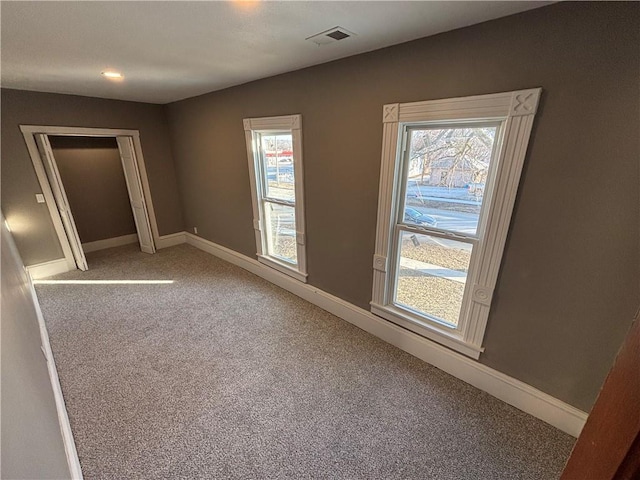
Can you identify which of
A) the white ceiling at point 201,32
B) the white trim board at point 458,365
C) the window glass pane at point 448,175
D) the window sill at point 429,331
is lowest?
the white trim board at point 458,365

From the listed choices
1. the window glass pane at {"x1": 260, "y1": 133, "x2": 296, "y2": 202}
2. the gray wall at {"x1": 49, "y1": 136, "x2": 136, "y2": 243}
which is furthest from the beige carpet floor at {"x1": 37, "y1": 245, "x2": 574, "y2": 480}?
the gray wall at {"x1": 49, "y1": 136, "x2": 136, "y2": 243}

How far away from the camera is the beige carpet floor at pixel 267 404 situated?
1.54 meters

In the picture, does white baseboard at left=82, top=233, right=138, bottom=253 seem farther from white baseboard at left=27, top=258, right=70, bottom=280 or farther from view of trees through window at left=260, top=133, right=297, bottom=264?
view of trees through window at left=260, top=133, right=297, bottom=264

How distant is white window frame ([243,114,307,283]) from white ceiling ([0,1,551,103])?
18.8 inches

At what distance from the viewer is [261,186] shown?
332cm

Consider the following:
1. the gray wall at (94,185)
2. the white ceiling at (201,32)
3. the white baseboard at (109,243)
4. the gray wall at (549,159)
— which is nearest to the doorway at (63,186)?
the gray wall at (94,185)

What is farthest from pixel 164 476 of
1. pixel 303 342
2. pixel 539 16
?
pixel 539 16

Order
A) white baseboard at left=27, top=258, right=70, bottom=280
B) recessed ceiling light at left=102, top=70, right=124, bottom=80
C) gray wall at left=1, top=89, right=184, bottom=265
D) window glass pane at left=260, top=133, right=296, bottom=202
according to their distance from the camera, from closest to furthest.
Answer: recessed ceiling light at left=102, top=70, right=124, bottom=80, window glass pane at left=260, top=133, right=296, bottom=202, gray wall at left=1, top=89, right=184, bottom=265, white baseboard at left=27, top=258, right=70, bottom=280

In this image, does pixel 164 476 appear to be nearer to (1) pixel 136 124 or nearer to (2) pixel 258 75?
(2) pixel 258 75

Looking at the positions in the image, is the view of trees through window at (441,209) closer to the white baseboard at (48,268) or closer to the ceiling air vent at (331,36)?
the ceiling air vent at (331,36)

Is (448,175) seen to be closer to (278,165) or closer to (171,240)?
(278,165)

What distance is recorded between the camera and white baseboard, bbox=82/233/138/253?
4.65 metres

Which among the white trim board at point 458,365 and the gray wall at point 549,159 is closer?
the gray wall at point 549,159

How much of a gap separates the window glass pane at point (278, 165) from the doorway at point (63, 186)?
8.21 ft
